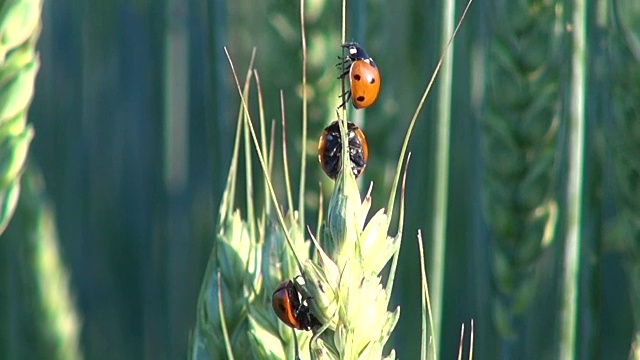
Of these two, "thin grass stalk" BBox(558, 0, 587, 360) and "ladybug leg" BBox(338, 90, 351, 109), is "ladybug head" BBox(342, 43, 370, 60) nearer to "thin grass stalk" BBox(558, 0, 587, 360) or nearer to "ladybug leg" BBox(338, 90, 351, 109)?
"ladybug leg" BBox(338, 90, 351, 109)

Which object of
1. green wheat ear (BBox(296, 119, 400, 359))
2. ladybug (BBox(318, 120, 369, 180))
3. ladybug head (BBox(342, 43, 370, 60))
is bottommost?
green wheat ear (BBox(296, 119, 400, 359))

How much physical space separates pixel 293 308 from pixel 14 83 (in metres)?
0.25

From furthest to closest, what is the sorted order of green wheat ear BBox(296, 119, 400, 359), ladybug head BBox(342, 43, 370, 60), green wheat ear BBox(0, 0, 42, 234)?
ladybug head BBox(342, 43, 370, 60) → green wheat ear BBox(0, 0, 42, 234) → green wheat ear BBox(296, 119, 400, 359)

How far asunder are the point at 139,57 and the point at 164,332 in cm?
40

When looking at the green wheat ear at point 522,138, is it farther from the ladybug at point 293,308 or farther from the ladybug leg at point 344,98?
the ladybug at point 293,308

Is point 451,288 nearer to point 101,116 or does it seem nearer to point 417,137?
point 417,137

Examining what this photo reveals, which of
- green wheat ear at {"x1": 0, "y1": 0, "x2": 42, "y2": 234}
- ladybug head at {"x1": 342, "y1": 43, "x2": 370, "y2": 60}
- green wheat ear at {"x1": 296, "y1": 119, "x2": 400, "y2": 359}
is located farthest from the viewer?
ladybug head at {"x1": 342, "y1": 43, "x2": 370, "y2": 60}

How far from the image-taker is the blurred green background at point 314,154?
86cm

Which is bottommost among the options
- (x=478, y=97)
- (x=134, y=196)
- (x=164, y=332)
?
(x=164, y=332)

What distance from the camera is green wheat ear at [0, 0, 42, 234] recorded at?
65 cm

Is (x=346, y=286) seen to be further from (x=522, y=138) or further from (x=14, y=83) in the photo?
(x=522, y=138)

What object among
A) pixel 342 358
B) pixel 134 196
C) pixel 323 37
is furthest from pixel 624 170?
pixel 134 196

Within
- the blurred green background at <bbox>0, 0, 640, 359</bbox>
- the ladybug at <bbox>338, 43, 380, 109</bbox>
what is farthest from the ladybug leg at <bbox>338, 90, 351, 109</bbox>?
the blurred green background at <bbox>0, 0, 640, 359</bbox>

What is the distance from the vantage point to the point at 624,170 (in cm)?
83
